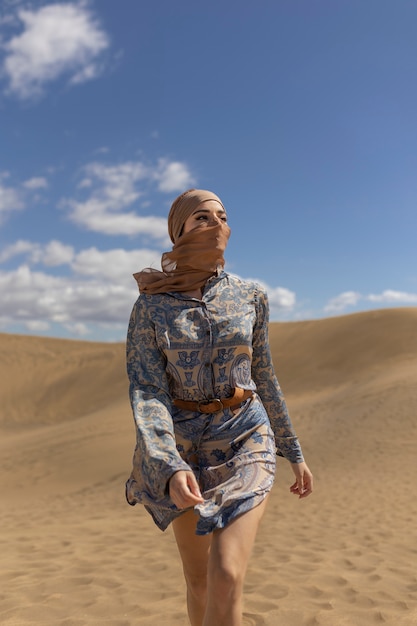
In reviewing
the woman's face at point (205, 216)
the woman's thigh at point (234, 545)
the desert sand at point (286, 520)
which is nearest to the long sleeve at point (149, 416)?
the woman's thigh at point (234, 545)

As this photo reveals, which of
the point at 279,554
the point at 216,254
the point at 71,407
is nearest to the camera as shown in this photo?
the point at 216,254

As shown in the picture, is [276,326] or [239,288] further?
[276,326]

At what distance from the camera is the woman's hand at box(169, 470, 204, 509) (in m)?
1.86

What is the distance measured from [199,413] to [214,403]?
74 millimetres

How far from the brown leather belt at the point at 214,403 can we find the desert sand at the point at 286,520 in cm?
259

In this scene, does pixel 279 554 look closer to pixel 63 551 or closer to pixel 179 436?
pixel 63 551

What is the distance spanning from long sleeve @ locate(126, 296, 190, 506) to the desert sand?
8.56 ft

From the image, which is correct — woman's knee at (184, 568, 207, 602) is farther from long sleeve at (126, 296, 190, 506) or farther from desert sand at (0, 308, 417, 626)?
desert sand at (0, 308, 417, 626)

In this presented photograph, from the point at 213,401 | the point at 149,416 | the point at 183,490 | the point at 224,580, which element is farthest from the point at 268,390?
the point at 224,580

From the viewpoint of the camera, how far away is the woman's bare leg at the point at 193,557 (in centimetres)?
218

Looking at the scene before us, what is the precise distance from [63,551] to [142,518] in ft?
8.07

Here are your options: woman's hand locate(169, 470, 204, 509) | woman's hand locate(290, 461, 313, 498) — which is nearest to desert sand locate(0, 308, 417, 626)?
woman's hand locate(290, 461, 313, 498)

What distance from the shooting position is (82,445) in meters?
15.0

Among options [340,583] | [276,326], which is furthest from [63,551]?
[276,326]
